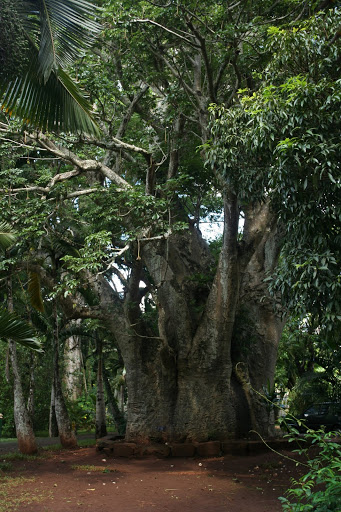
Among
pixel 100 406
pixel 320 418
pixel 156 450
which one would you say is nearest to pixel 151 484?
pixel 156 450

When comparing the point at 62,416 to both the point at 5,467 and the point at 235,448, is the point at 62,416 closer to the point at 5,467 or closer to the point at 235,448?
the point at 5,467

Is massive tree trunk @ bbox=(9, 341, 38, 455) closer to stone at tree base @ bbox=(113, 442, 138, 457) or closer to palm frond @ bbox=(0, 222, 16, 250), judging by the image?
stone at tree base @ bbox=(113, 442, 138, 457)

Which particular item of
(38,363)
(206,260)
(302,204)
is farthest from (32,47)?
(38,363)

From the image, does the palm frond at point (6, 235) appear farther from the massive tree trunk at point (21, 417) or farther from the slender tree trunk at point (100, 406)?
the slender tree trunk at point (100, 406)

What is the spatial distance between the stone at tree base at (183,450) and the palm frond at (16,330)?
390 centimetres

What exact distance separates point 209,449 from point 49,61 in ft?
26.1

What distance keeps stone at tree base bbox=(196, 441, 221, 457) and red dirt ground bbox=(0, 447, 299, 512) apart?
238 mm

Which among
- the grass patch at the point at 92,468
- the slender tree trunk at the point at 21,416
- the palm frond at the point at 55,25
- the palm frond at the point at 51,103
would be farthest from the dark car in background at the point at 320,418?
the palm frond at the point at 55,25

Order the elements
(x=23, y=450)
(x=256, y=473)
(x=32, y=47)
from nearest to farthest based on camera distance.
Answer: (x=32, y=47)
(x=256, y=473)
(x=23, y=450)

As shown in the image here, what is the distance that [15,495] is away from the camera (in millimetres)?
7617

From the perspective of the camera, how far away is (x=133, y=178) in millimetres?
14789

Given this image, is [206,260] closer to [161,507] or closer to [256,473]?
[256,473]

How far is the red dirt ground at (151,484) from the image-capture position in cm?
705

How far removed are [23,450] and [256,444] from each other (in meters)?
5.01
